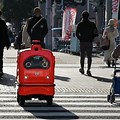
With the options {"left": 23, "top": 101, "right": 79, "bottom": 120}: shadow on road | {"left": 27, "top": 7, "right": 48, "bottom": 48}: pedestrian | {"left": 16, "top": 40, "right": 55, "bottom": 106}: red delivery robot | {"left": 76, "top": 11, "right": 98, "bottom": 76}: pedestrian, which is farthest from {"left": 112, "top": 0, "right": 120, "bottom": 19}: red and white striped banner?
{"left": 16, "top": 40, "right": 55, "bottom": 106}: red delivery robot

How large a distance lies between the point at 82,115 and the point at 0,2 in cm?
5331

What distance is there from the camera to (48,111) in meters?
10.1

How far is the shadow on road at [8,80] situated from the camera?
46.4ft

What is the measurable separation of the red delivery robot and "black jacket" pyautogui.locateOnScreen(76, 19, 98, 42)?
5.90m

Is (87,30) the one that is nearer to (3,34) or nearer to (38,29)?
(38,29)

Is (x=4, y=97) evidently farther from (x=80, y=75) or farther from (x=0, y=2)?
(x=0, y=2)

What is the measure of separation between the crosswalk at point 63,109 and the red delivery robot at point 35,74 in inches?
10.5

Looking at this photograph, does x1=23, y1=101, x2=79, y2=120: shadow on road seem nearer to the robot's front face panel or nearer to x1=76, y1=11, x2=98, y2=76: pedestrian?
the robot's front face panel

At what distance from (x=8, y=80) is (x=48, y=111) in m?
4.89

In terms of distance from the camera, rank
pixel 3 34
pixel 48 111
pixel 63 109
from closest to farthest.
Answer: pixel 48 111 < pixel 63 109 < pixel 3 34

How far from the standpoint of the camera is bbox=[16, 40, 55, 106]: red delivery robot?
10547 millimetres

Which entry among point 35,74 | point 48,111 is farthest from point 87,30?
point 48,111

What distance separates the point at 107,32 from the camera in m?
18.2

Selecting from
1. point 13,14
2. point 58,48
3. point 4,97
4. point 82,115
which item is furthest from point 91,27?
point 13,14
